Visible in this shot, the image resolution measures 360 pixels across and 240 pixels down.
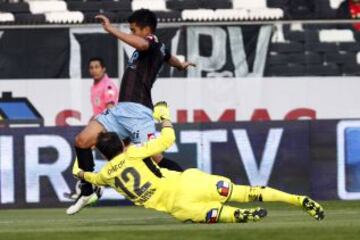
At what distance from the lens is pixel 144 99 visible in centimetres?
1143

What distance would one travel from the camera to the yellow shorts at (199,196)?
Answer: 9.98m

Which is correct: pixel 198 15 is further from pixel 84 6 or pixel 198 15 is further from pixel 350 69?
pixel 350 69

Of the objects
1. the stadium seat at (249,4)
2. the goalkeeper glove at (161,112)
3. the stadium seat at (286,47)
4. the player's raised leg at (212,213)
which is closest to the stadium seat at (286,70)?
the stadium seat at (286,47)

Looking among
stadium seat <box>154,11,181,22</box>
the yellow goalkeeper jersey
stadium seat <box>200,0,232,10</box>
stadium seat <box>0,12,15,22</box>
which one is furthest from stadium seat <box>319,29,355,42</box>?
the yellow goalkeeper jersey

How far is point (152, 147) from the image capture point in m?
10.1

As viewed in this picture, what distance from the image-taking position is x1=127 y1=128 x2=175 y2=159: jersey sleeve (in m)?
10.0

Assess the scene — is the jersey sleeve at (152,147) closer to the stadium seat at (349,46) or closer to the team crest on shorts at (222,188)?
the team crest on shorts at (222,188)

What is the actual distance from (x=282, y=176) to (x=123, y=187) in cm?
610

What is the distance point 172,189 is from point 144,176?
27cm

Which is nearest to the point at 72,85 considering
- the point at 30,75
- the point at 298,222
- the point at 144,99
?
the point at 30,75

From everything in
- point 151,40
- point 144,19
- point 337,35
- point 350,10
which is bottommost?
point 337,35

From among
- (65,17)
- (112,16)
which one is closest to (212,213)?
(112,16)

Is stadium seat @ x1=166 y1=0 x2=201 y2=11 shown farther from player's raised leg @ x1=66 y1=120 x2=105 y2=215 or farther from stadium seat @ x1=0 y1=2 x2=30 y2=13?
player's raised leg @ x1=66 y1=120 x2=105 y2=215

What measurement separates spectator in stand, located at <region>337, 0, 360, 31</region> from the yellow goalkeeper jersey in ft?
37.0
